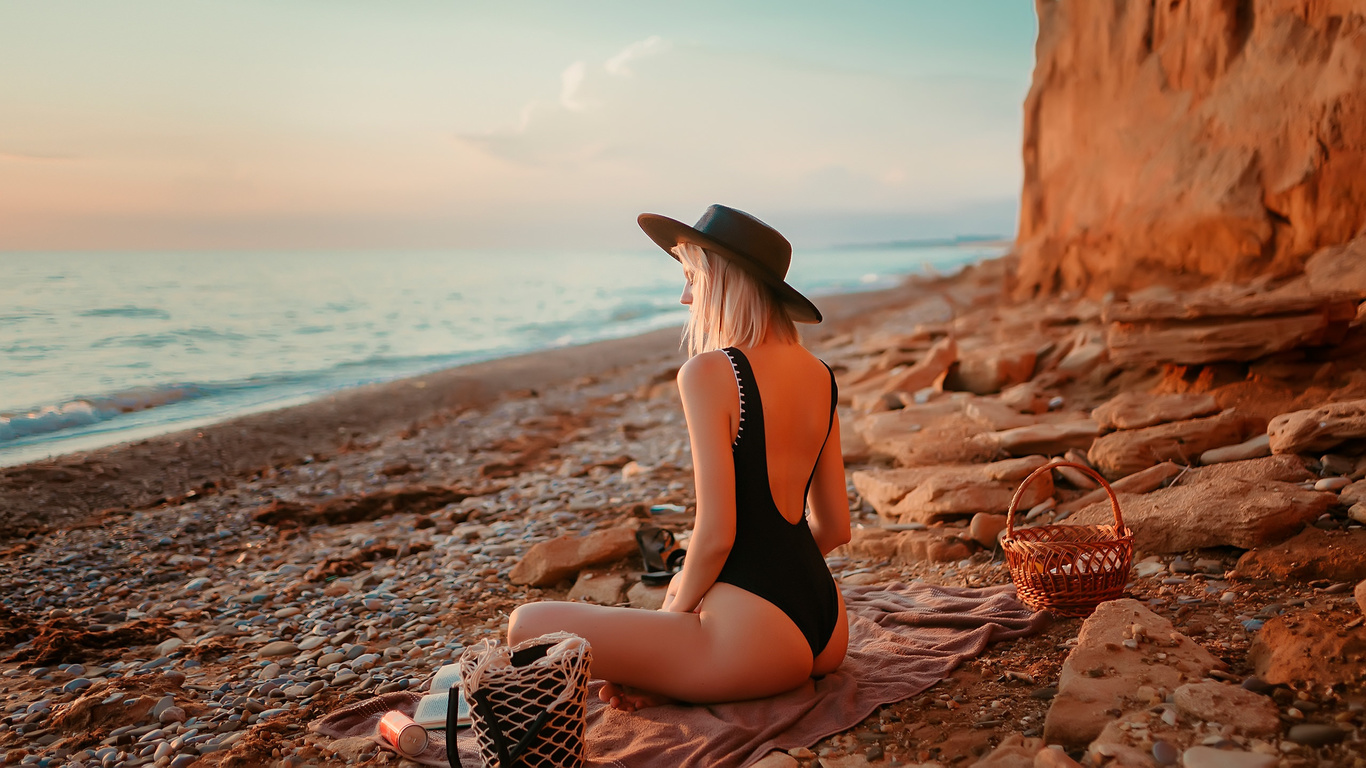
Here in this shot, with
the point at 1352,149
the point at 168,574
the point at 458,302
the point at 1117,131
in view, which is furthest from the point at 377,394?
the point at 458,302

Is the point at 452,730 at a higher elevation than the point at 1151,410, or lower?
lower

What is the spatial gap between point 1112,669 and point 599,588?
289 cm

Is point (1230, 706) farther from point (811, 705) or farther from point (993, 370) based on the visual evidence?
point (993, 370)

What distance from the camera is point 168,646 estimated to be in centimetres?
452

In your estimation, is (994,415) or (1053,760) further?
(994,415)

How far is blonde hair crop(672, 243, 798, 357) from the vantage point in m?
3.10

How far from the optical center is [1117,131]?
1108 centimetres

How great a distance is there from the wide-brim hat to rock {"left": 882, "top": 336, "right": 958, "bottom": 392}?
5.75m

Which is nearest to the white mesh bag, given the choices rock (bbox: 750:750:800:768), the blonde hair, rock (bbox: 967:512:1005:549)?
rock (bbox: 750:750:800:768)

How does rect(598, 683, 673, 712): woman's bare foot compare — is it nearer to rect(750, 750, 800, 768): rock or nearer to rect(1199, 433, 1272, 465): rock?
rect(750, 750, 800, 768): rock

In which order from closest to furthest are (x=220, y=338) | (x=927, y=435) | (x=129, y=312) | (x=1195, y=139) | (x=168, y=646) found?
(x=168, y=646) → (x=927, y=435) → (x=1195, y=139) → (x=220, y=338) → (x=129, y=312)

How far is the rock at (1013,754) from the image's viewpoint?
2.45m

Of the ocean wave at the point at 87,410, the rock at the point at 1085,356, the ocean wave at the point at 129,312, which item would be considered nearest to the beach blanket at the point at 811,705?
the rock at the point at 1085,356

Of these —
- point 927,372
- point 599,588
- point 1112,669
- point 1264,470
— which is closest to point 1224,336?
point 1264,470
